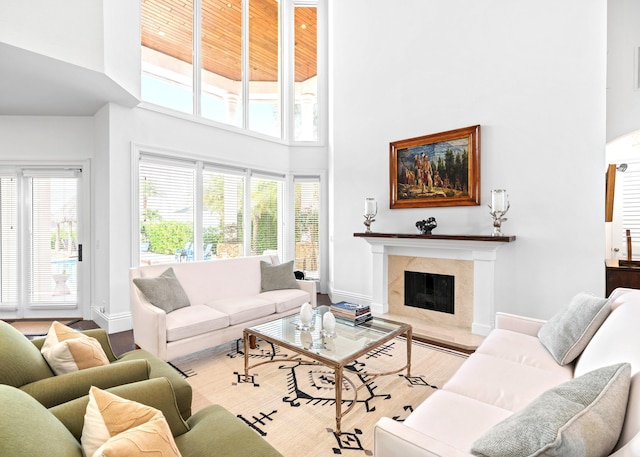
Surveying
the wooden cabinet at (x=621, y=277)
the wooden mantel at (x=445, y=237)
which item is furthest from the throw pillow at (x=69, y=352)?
the wooden cabinet at (x=621, y=277)

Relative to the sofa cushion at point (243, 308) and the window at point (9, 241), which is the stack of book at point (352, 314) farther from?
the window at point (9, 241)

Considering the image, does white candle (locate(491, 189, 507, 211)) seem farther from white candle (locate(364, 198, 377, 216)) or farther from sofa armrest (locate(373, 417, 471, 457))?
sofa armrest (locate(373, 417, 471, 457))

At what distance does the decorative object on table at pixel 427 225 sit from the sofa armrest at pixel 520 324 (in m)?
1.67

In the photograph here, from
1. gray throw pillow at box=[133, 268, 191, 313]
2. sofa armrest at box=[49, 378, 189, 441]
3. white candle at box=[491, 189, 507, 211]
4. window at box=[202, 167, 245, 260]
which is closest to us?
sofa armrest at box=[49, 378, 189, 441]

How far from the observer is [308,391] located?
256 centimetres

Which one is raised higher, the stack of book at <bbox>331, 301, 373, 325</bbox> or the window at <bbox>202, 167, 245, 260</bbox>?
the window at <bbox>202, 167, 245, 260</bbox>

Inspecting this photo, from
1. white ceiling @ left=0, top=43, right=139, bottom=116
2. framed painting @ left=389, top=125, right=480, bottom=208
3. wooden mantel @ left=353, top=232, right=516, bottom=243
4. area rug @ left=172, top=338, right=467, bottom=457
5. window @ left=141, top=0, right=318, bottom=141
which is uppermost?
window @ left=141, top=0, right=318, bottom=141

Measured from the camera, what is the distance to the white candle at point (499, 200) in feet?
12.0

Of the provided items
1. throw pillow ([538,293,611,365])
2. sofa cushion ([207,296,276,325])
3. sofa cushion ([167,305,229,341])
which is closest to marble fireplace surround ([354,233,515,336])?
throw pillow ([538,293,611,365])

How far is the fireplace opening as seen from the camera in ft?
14.0

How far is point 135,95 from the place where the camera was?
401cm

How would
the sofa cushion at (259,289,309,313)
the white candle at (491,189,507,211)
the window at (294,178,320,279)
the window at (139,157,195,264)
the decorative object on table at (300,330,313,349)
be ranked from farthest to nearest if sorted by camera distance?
1. the window at (294,178,320,279)
2. the window at (139,157,195,264)
3. the sofa cushion at (259,289,309,313)
4. the white candle at (491,189,507,211)
5. the decorative object on table at (300,330,313,349)

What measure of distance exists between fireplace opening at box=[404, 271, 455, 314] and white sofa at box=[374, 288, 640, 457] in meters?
1.86

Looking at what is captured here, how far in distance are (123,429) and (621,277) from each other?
15.6ft
